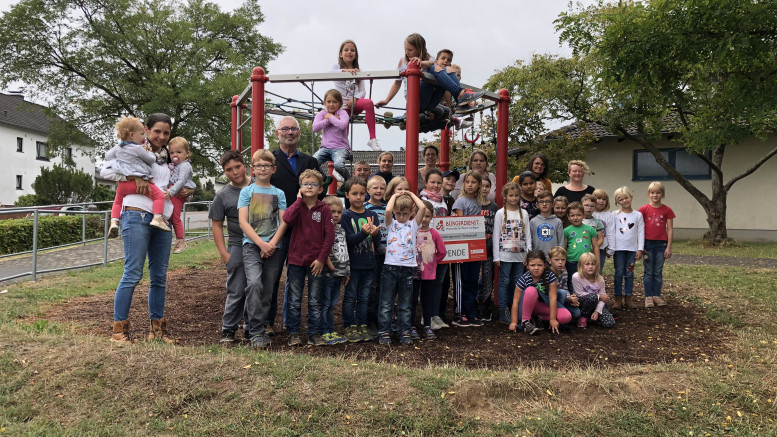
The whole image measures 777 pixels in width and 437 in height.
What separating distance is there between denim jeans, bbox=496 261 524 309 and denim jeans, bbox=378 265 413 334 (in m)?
1.31

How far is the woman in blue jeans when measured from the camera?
4.41m

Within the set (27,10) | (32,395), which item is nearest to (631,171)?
(32,395)

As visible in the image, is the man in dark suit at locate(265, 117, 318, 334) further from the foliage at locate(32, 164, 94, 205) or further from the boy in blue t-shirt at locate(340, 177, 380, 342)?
the foliage at locate(32, 164, 94, 205)

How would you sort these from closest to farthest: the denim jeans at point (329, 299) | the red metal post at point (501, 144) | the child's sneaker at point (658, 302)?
1. the denim jeans at point (329, 299)
2. the red metal post at point (501, 144)
3. the child's sneaker at point (658, 302)

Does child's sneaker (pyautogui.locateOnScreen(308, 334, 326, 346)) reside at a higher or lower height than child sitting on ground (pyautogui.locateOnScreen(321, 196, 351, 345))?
lower

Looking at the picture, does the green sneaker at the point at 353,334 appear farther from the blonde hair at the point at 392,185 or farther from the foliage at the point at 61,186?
the foliage at the point at 61,186

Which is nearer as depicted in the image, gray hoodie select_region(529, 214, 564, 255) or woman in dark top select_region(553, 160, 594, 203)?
gray hoodie select_region(529, 214, 564, 255)

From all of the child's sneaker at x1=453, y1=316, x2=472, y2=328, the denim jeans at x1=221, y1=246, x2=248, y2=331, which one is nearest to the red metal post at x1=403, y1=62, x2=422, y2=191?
the child's sneaker at x1=453, y1=316, x2=472, y2=328

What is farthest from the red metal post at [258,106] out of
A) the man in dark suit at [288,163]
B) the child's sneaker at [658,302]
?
the child's sneaker at [658,302]

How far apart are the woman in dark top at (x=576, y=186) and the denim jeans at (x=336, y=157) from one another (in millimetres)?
2743

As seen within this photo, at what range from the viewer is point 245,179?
16.7ft

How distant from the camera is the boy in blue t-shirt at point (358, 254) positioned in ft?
16.6

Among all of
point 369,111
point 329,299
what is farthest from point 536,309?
point 369,111

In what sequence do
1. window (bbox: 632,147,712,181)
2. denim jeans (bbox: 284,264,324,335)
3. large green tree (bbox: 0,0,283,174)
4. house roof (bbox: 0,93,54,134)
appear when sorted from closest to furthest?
denim jeans (bbox: 284,264,324,335)
window (bbox: 632,147,712,181)
large green tree (bbox: 0,0,283,174)
house roof (bbox: 0,93,54,134)
